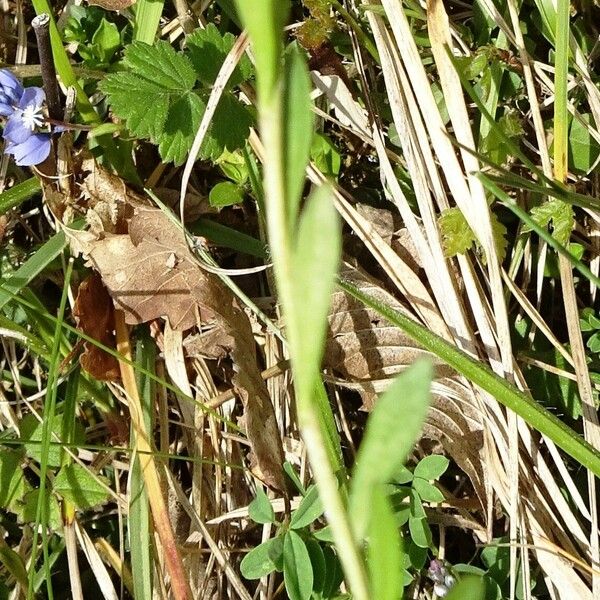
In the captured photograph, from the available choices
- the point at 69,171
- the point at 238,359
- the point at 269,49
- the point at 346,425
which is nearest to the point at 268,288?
the point at 238,359

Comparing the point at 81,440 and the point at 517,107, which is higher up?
the point at 517,107

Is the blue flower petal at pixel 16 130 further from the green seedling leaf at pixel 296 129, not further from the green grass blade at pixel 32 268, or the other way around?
the green seedling leaf at pixel 296 129

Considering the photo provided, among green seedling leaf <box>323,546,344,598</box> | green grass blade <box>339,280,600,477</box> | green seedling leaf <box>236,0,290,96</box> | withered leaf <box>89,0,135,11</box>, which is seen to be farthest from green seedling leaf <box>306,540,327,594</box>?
green seedling leaf <box>236,0,290,96</box>

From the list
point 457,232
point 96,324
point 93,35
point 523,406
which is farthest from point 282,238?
point 93,35

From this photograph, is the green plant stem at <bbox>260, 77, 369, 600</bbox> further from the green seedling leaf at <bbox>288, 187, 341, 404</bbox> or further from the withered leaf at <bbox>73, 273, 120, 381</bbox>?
the withered leaf at <bbox>73, 273, 120, 381</bbox>

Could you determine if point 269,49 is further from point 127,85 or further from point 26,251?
point 26,251

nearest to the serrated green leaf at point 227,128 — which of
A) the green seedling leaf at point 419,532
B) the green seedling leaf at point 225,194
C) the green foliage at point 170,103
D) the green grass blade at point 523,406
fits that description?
the green foliage at point 170,103

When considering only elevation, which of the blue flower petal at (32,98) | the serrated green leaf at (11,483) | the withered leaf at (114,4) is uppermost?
the withered leaf at (114,4)
